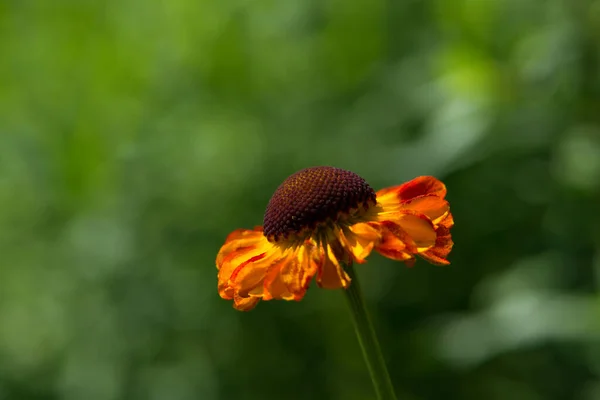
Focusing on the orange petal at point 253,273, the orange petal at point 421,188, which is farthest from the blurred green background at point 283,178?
the orange petal at point 253,273

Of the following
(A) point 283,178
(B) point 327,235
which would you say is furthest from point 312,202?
(A) point 283,178

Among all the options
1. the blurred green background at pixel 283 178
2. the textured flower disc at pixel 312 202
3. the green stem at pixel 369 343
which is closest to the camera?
the green stem at pixel 369 343

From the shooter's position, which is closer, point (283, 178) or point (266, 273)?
point (266, 273)

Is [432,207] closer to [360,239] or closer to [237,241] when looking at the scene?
[360,239]

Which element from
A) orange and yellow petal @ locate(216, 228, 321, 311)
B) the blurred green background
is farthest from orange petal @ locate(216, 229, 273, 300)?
the blurred green background

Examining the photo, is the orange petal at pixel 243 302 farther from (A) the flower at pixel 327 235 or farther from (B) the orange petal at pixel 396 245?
(B) the orange petal at pixel 396 245

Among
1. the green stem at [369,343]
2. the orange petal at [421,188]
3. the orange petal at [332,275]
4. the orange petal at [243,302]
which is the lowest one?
the green stem at [369,343]

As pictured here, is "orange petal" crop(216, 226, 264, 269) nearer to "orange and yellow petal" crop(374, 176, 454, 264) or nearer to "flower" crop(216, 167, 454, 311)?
"flower" crop(216, 167, 454, 311)
